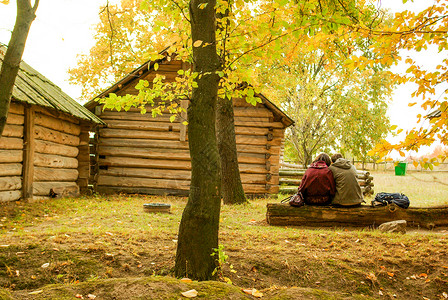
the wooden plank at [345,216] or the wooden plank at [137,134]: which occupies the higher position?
the wooden plank at [137,134]

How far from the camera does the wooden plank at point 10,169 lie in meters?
8.99

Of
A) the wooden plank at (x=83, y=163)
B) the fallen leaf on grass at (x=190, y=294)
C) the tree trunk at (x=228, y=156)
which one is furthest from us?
the wooden plank at (x=83, y=163)

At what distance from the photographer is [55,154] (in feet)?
37.7

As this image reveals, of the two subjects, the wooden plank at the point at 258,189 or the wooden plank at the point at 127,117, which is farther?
the wooden plank at the point at 127,117

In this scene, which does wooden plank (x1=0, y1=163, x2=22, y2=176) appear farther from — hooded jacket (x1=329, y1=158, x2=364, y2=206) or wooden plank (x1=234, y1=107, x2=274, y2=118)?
hooded jacket (x1=329, y1=158, x2=364, y2=206)

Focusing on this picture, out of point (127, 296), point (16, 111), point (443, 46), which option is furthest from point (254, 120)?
point (127, 296)

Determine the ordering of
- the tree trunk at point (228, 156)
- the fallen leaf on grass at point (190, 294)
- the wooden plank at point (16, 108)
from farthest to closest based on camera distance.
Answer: the tree trunk at point (228, 156) < the wooden plank at point (16, 108) < the fallen leaf on grass at point (190, 294)

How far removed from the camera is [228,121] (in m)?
11.0

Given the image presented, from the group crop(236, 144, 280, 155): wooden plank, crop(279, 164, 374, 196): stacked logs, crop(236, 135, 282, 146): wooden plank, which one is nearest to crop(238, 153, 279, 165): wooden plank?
crop(236, 144, 280, 155): wooden plank

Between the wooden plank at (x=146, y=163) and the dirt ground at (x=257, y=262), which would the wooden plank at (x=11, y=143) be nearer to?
the dirt ground at (x=257, y=262)

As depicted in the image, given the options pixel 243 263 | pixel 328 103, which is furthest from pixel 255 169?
pixel 328 103

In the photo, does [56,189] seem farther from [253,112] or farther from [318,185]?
[318,185]

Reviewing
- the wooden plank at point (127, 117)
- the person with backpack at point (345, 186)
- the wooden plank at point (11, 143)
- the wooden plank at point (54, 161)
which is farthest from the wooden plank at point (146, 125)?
the person with backpack at point (345, 186)

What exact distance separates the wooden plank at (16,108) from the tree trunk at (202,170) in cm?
705
